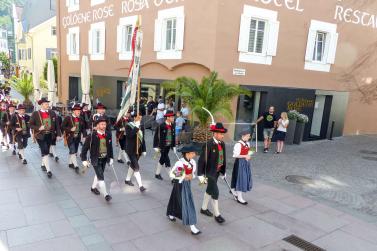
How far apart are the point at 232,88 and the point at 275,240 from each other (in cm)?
673

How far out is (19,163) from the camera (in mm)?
9219

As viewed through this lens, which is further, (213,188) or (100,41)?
(100,41)

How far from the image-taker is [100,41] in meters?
18.6

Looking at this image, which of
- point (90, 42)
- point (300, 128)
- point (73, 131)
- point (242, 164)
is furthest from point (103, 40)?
point (242, 164)

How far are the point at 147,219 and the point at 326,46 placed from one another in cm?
1330

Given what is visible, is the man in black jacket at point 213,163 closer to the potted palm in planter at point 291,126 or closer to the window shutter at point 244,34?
the window shutter at point 244,34

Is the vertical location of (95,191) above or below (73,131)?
below

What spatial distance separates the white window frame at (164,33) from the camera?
13023 mm

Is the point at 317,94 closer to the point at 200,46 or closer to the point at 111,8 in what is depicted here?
the point at 200,46

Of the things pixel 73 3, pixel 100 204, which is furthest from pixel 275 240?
pixel 73 3

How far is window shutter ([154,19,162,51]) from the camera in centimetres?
1409

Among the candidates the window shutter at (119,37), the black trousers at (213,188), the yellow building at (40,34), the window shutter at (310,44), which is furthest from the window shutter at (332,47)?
the yellow building at (40,34)

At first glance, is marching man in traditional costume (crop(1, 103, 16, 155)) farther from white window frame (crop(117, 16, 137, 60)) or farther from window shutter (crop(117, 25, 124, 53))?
window shutter (crop(117, 25, 124, 53))

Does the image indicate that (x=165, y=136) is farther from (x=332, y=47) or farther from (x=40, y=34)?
(x=40, y=34)
